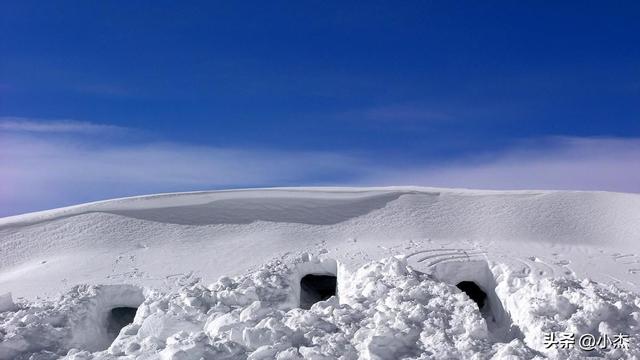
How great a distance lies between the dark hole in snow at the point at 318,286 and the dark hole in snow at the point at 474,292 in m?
1.73

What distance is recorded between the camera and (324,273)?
328 inches

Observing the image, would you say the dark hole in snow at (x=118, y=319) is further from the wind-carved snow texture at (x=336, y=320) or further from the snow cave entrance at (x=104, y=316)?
the wind-carved snow texture at (x=336, y=320)

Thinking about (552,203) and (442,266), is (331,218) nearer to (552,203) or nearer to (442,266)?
(442,266)

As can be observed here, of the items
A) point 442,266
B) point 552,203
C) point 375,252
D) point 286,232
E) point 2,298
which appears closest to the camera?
point 2,298

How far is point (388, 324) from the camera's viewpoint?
598cm

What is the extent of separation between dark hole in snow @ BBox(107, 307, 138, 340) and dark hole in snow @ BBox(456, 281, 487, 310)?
4.42m

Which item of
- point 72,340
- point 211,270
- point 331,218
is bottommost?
point 72,340

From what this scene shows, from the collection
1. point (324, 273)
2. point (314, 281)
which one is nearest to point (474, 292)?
point (324, 273)

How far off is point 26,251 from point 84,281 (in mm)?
2315

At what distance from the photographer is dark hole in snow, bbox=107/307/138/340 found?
791 cm

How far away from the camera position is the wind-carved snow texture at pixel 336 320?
5734 mm

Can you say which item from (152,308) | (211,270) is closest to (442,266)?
(211,270)

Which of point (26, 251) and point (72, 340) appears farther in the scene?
point (26, 251)

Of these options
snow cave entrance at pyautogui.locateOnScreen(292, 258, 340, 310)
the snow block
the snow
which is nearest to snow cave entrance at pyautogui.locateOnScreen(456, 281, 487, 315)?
the snow
